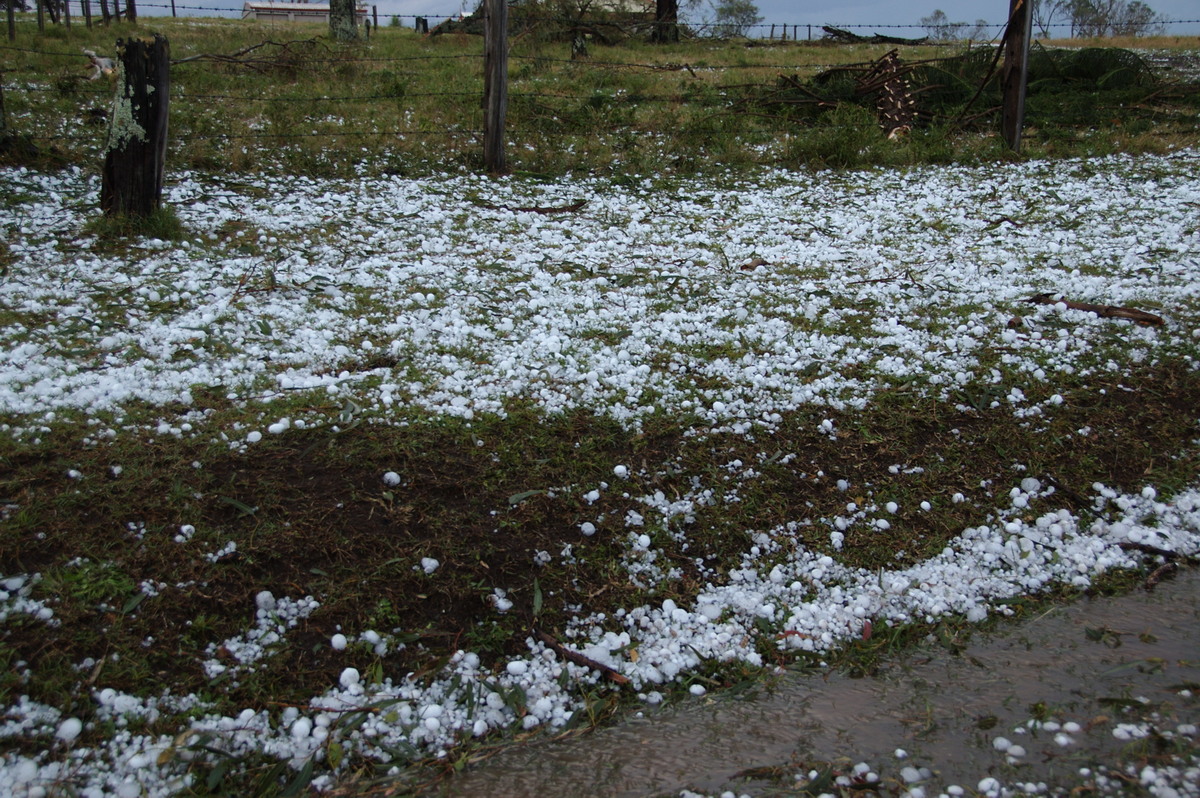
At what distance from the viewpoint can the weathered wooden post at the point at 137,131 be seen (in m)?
5.16

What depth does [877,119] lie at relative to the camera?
9.06 metres

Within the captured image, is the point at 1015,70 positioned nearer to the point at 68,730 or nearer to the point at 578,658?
the point at 578,658

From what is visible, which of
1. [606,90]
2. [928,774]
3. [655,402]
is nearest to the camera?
[928,774]

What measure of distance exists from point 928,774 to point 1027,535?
1.41m

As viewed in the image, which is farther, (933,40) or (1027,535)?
(933,40)

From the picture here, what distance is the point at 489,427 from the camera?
351 cm

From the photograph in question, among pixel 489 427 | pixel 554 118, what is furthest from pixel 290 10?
pixel 489 427

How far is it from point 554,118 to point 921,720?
7.95 m

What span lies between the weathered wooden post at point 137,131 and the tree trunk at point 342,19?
1080 cm

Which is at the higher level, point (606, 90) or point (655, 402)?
point (606, 90)

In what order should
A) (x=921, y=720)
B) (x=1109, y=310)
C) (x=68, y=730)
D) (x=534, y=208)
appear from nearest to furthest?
1. (x=68, y=730)
2. (x=921, y=720)
3. (x=1109, y=310)
4. (x=534, y=208)

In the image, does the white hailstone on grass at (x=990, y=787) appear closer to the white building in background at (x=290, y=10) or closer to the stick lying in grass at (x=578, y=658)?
the stick lying in grass at (x=578, y=658)

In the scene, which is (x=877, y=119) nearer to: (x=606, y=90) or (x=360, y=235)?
(x=606, y=90)

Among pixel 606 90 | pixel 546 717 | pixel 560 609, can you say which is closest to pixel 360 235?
pixel 560 609
